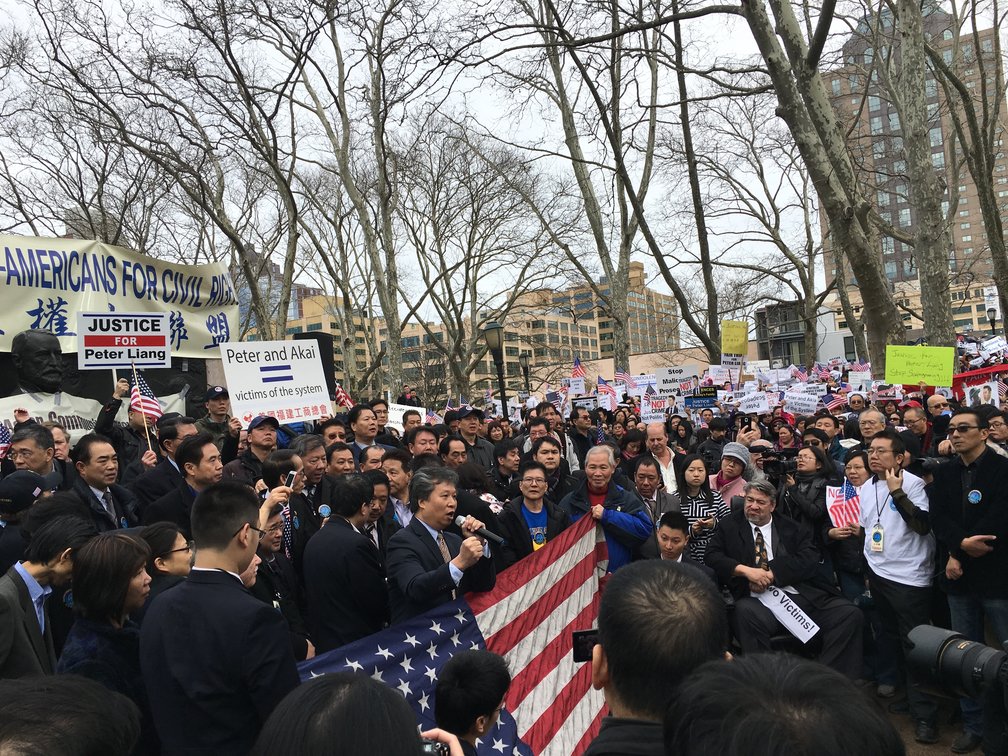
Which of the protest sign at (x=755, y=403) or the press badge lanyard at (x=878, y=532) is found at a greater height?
the protest sign at (x=755, y=403)

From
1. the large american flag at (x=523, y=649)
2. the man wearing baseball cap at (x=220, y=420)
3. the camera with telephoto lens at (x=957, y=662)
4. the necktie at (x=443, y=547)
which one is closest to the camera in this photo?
the camera with telephoto lens at (x=957, y=662)

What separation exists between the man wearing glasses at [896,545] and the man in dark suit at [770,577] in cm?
41

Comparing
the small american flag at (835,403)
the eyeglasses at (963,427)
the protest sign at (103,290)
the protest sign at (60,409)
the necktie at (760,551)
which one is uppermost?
the protest sign at (103,290)

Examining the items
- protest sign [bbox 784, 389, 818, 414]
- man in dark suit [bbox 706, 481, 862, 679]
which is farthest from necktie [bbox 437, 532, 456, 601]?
protest sign [bbox 784, 389, 818, 414]

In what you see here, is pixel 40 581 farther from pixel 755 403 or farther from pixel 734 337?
pixel 734 337

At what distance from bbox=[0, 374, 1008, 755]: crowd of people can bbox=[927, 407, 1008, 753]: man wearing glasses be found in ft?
0.04

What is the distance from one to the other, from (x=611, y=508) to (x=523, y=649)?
140 cm

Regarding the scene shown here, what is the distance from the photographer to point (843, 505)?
18.6 ft

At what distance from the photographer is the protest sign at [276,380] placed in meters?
8.10

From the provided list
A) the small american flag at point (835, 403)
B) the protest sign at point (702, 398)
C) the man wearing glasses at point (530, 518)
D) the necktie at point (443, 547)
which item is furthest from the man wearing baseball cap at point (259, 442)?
the protest sign at point (702, 398)

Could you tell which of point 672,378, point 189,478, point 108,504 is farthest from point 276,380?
point 672,378

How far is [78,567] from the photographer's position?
2918 mm

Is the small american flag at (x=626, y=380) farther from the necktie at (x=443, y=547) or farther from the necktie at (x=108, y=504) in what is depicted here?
the necktie at (x=443, y=547)

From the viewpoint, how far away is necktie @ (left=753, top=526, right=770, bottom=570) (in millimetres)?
5148
